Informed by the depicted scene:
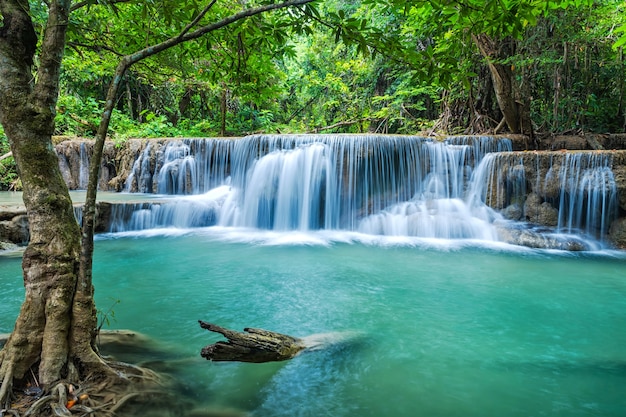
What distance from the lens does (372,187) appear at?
37.5 ft

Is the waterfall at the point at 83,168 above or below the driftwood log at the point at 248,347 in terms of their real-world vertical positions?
above

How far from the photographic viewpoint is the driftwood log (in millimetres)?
2791

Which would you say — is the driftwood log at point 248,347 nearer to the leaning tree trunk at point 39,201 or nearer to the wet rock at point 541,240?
the leaning tree trunk at point 39,201

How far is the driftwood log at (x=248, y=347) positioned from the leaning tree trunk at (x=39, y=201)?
81 cm

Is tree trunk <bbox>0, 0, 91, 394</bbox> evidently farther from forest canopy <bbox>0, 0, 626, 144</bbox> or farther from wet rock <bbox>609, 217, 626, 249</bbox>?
wet rock <bbox>609, 217, 626, 249</bbox>

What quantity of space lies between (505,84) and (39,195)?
11.8 metres

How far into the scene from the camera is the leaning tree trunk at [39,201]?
91.4 inches

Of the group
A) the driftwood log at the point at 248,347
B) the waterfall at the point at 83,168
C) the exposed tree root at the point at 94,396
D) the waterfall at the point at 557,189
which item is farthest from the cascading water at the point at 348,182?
the exposed tree root at the point at 94,396

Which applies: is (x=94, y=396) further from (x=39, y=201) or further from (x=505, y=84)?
(x=505, y=84)

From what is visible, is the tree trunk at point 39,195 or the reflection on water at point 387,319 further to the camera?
the reflection on water at point 387,319

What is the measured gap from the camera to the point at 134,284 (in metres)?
5.87

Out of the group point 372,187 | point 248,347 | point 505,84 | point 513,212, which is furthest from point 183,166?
point 248,347

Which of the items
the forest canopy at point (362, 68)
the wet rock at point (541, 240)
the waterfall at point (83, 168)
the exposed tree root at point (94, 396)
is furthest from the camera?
the waterfall at point (83, 168)

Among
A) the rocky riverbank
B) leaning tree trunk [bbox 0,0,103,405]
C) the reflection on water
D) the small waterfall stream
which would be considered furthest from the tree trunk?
the small waterfall stream
